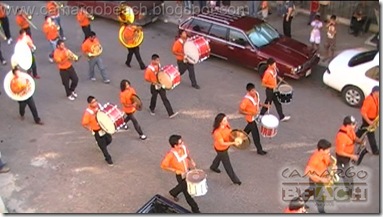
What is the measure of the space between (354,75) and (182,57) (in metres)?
4.02

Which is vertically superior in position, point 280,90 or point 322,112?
point 280,90

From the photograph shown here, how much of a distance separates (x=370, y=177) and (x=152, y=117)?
4.98m

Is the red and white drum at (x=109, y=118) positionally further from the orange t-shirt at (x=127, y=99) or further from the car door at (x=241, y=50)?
the car door at (x=241, y=50)

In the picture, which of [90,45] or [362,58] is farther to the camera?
[90,45]

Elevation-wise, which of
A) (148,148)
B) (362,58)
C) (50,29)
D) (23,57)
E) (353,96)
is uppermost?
(23,57)

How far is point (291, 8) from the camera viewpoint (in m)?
16.4

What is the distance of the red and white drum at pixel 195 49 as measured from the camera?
Answer: 1377cm

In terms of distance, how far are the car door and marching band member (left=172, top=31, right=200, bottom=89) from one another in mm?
1406

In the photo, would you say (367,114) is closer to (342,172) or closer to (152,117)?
(342,172)

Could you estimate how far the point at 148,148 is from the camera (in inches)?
485

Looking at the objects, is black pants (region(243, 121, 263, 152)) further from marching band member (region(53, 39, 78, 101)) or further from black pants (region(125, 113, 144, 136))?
marching band member (region(53, 39, 78, 101))

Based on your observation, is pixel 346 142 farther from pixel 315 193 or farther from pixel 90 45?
pixel 90 45

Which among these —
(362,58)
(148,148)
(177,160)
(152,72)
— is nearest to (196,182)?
(177,160)

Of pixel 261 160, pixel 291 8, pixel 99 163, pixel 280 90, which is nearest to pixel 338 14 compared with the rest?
pixel 291 8
